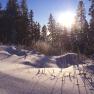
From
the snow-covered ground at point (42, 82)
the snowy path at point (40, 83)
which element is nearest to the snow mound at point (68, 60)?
the snow-covered ground at point (42, 82)

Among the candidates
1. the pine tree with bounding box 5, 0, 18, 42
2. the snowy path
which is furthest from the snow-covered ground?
the pine tree with bounding box 5, 0, 18, 42

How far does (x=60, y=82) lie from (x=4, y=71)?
1.00 meters

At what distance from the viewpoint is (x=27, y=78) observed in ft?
13.1

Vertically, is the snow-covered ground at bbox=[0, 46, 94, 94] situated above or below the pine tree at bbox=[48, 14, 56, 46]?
below

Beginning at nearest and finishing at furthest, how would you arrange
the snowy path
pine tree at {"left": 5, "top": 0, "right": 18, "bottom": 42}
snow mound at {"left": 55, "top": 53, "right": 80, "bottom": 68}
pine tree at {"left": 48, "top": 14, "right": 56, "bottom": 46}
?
the snowy path < snow mound at {"left": 55, "top": 53, "right": 80, "bottom": 68} < pine tree at {"left": 5, "top": 0, "right": 18, "bottom": 42} < pine tree at {"left": 48, "top": 14, "right": 56, "bottom": 46}

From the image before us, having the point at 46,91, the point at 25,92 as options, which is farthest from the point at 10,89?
the point at 46,91

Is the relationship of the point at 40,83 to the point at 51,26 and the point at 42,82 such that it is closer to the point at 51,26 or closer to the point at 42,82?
the point at 42,82

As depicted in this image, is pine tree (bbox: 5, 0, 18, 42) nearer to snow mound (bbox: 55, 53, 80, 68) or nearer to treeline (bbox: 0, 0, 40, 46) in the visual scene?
treeline (bbox: 0, 0, 40, 46)

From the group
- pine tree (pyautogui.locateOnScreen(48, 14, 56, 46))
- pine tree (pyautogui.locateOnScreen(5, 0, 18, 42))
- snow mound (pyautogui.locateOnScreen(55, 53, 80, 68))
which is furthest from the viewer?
pine tree (pyautogui.locateOnScreen(48, 14, 56, 46))

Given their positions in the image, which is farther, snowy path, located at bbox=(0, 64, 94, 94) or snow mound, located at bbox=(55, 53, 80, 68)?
snow mound, located at bbox=(55, 53, 80, 68)

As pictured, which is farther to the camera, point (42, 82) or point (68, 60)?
point (68, 60)

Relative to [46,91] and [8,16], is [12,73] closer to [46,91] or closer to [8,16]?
[46,91]

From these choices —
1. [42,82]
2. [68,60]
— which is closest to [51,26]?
[68,60]

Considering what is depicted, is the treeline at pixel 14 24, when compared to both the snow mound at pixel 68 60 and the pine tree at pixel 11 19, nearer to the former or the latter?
the pine tree at pixel 11 19
